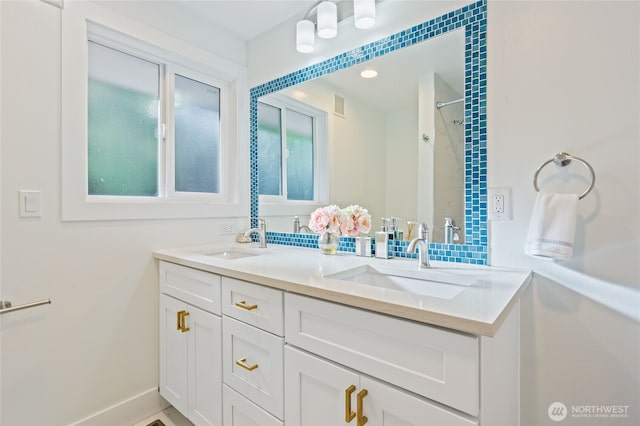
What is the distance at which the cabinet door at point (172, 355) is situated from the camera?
4.96ft

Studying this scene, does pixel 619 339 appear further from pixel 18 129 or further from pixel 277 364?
pixel 18 129

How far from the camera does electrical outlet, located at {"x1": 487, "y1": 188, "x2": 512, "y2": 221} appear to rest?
1188 millimetres

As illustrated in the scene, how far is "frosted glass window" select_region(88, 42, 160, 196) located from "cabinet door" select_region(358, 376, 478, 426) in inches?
62.8

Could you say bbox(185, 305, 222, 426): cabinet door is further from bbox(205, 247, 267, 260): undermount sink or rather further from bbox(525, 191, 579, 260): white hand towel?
bbox(525, 191, 579, 260): white hand towel

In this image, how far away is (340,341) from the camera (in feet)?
2.95

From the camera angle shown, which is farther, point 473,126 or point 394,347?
point 473,126

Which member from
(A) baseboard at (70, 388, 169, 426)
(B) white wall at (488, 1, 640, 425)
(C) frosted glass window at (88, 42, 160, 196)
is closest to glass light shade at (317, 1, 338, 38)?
(B) white wall at (488, 1, 640, 425)

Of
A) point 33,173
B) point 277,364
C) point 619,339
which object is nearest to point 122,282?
point 33,173

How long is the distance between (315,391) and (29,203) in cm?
140

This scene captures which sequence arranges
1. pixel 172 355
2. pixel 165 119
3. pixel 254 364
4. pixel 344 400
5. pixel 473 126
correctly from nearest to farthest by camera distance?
pixel 344 400, pixel 254 364, pixel 473 126, pixel 172 355, pixel 165 119

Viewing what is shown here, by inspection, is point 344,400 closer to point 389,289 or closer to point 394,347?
point 394,347

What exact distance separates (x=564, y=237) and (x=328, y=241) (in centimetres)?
97

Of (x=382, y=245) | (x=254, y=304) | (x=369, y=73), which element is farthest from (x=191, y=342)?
(x=369, y=73)

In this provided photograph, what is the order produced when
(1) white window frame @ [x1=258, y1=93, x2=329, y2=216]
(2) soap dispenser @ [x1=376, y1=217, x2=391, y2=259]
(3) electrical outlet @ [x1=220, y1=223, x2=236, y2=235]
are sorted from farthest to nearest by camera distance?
(3) electrical outlet @ [x1=220, y1=223, x2=236, y2=235], (1) white window frame @ [x1=258, y1=93, x2=329, y2=216], (2) soap dispenser @ [x1=376, y1=217, x2=391, y2=259]
